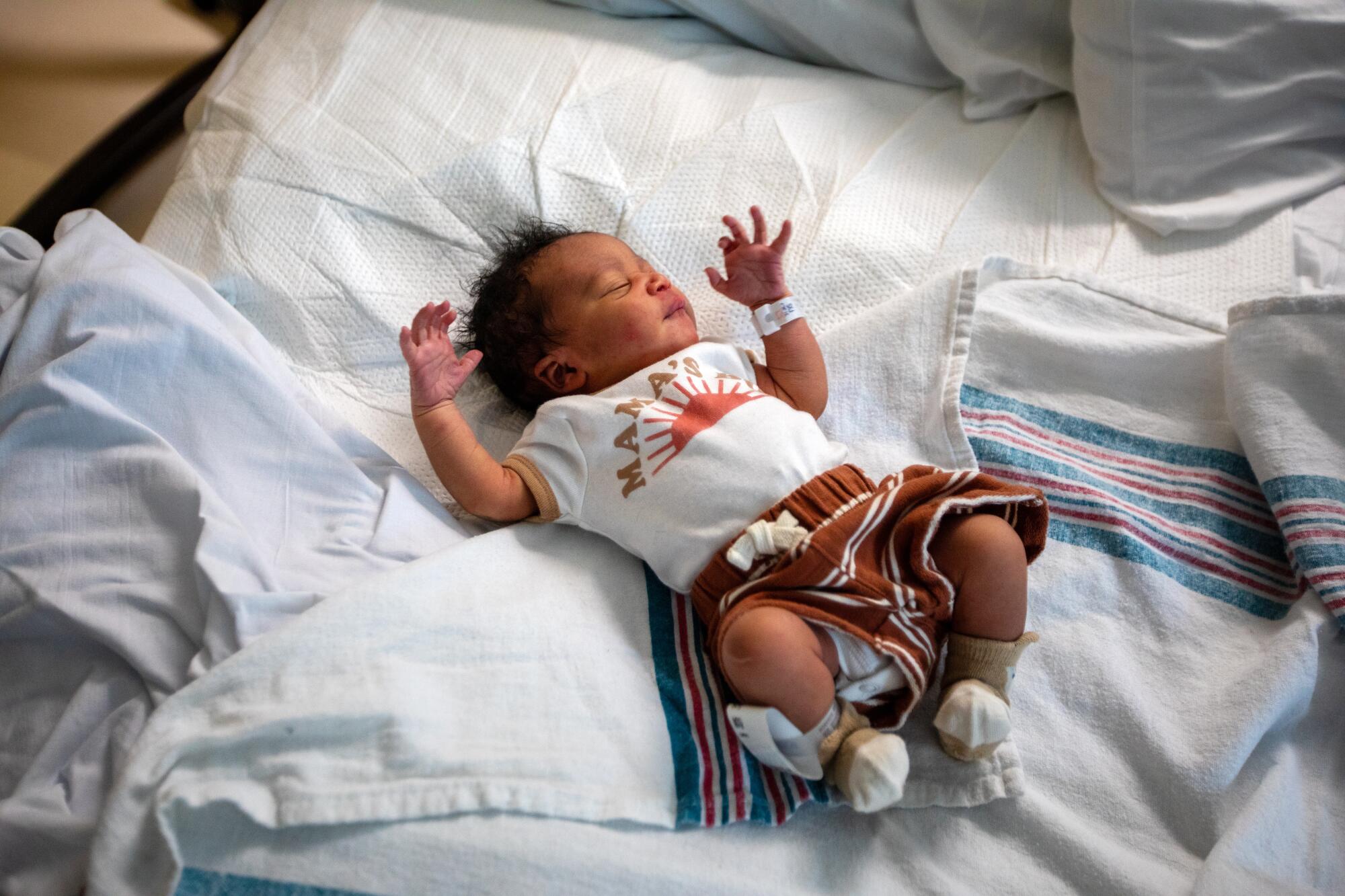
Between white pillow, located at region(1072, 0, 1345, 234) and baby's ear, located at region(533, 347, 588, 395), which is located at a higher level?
white pillow, located at region(1072, 0, 1345, 234)

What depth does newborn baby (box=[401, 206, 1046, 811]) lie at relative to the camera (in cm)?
89

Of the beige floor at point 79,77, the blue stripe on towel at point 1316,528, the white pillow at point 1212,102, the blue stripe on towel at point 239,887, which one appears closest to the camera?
the blue stripe on towel at point 239,887

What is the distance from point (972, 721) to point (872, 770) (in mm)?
119

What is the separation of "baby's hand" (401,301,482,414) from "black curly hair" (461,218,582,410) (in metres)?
0.08

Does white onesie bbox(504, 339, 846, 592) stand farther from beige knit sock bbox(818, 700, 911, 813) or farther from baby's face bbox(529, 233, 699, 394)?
beige knit sock bbox(818, 700, 911, 813)

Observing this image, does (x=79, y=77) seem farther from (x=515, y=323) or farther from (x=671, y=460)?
(x=671, y=460)

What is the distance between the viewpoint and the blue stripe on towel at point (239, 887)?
77 cm

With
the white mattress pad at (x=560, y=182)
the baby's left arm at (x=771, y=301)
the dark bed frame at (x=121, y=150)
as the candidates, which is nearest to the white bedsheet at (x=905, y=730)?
the baby's left arm at (x=771, y=301)

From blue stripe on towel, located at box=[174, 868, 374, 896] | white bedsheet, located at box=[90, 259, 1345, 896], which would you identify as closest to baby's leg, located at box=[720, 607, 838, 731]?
white bedsheet, located at box=[90, 259, 1345, 896]

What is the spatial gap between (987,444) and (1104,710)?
0.33 m

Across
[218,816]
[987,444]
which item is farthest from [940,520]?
[218,816]

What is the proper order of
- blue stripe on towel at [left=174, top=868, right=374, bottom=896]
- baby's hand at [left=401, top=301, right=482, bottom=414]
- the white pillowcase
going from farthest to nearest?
the white pillowcase → baby's hand at [left=401, top=301, right=482, bottom=414] → blue stripe on towel at [left=174, top=868, right=374, bottom=896]

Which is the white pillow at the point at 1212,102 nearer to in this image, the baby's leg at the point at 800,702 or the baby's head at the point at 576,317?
the baby's head at the point at 576,317

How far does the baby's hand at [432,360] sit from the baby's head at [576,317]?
85mm
